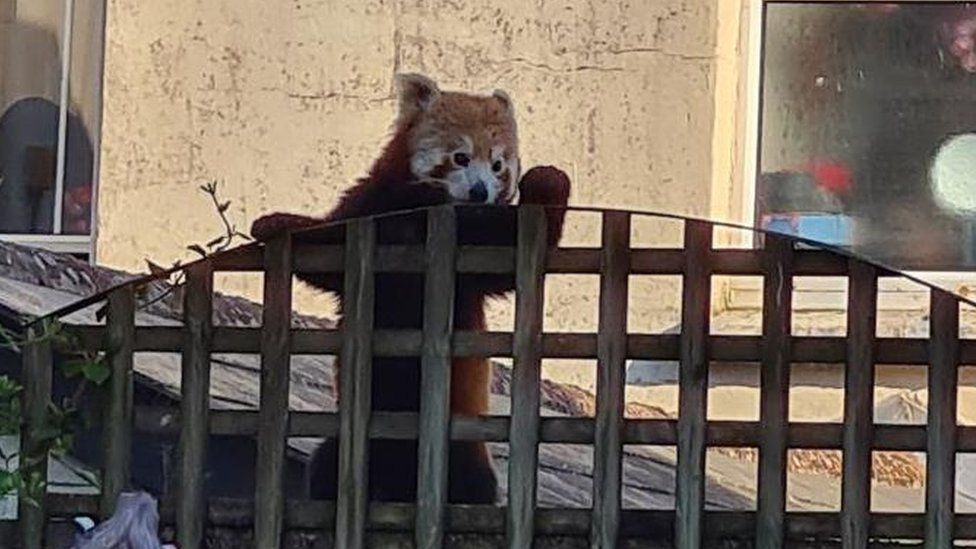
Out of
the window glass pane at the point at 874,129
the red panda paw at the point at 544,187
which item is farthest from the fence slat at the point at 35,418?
the window glass pane at the point at 874,129

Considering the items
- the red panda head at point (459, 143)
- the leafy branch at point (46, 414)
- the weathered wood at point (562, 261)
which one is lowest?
the leafy branch at point (46, 414)

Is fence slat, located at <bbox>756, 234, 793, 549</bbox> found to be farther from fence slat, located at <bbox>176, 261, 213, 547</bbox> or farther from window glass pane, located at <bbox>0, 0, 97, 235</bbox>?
window glass pane, located at <bbox>0, 0, 97, 235</bbox>

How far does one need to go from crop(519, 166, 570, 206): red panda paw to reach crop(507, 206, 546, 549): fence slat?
15 centimetres

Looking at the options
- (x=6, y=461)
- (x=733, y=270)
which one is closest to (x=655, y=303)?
(x=733, y=270)

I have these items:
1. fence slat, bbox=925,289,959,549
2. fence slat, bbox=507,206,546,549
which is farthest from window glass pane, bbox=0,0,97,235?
fence slat, bbox=925,289,959,549

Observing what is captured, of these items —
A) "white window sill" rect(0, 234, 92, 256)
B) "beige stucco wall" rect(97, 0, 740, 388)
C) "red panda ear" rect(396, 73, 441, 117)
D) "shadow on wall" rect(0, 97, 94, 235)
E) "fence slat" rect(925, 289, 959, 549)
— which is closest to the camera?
"fence slat" rect(925, 289, 959, 549)

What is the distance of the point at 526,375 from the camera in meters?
3.33

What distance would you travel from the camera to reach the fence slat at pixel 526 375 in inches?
131

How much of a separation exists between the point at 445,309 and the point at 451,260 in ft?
0.30

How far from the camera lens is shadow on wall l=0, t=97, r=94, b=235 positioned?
19.5ft

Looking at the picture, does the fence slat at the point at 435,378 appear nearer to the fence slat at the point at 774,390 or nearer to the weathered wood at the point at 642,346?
the weathered wood at the point at 642,346

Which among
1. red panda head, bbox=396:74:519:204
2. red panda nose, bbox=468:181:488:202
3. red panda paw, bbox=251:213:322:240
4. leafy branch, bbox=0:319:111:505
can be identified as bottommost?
leafy branch, bbox=0:319:111:505

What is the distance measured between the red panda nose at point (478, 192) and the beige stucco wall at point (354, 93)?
197cm

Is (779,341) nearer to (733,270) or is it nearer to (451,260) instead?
(733,270)
